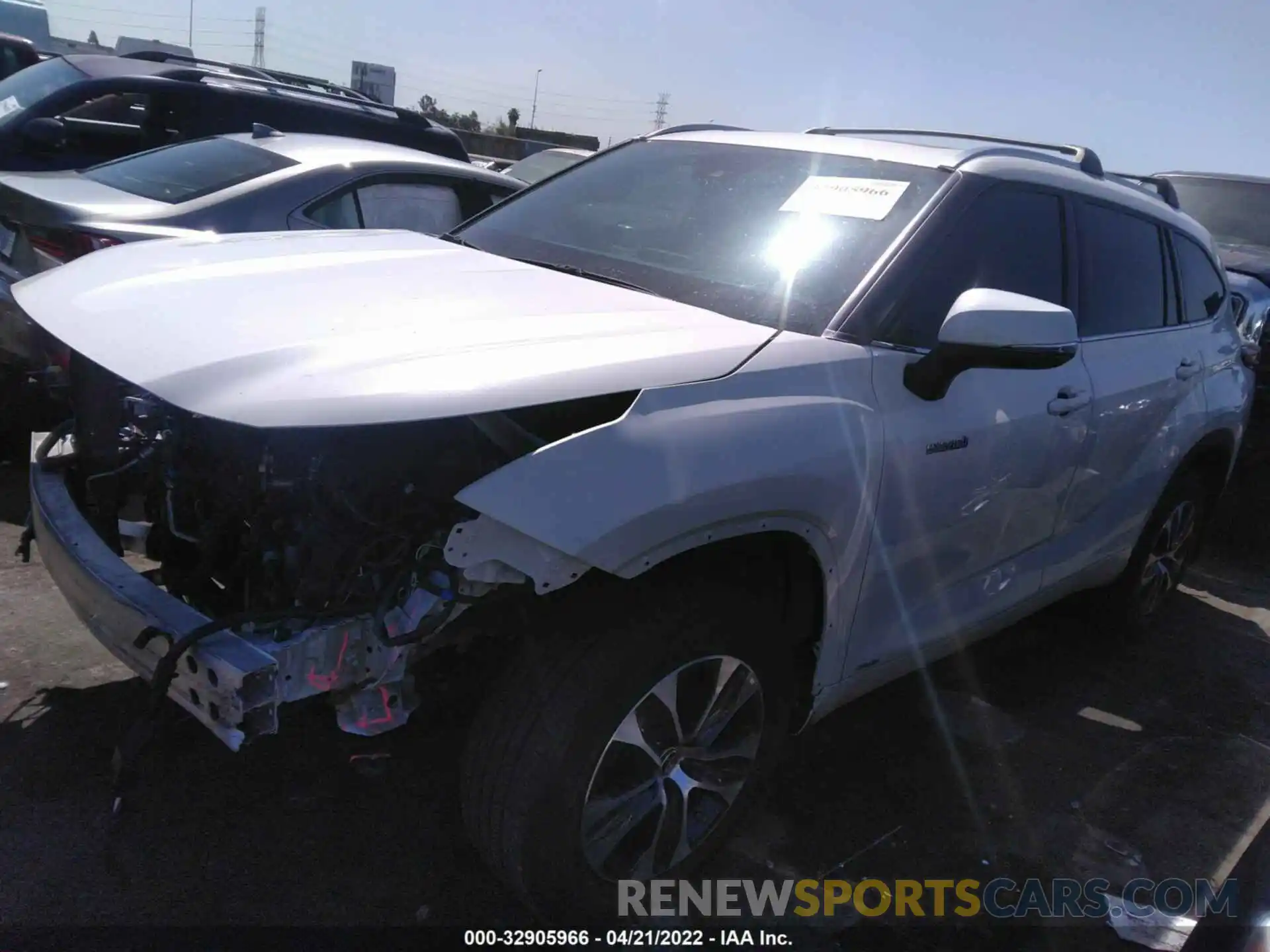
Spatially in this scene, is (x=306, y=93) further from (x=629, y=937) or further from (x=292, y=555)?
(x=629, y=937)

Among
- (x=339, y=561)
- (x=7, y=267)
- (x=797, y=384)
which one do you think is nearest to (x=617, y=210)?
(x=797, y=384)

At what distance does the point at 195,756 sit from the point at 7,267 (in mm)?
2524

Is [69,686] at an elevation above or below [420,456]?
below

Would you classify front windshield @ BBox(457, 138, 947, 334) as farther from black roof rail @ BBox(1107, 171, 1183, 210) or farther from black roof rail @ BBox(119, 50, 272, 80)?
black roof rail @ BBox(119, 50, 272, 80)

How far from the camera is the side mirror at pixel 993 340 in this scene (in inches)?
98.4

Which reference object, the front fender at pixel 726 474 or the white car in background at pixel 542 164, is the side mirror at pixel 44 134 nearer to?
the front fender at pixel 726 474

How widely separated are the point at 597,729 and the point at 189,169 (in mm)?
4374

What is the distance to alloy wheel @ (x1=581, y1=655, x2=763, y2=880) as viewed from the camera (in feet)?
7.54

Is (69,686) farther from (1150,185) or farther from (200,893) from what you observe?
(1150,185)

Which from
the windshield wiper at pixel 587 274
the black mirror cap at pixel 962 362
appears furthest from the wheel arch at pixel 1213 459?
the windshield wiper at pixel 587 274

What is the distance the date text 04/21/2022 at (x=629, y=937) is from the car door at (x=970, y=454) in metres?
0.71

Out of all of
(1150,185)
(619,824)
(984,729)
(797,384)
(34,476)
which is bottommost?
(984,729)

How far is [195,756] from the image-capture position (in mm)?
2975

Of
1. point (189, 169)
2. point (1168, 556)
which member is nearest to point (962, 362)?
point (1168, 556)
